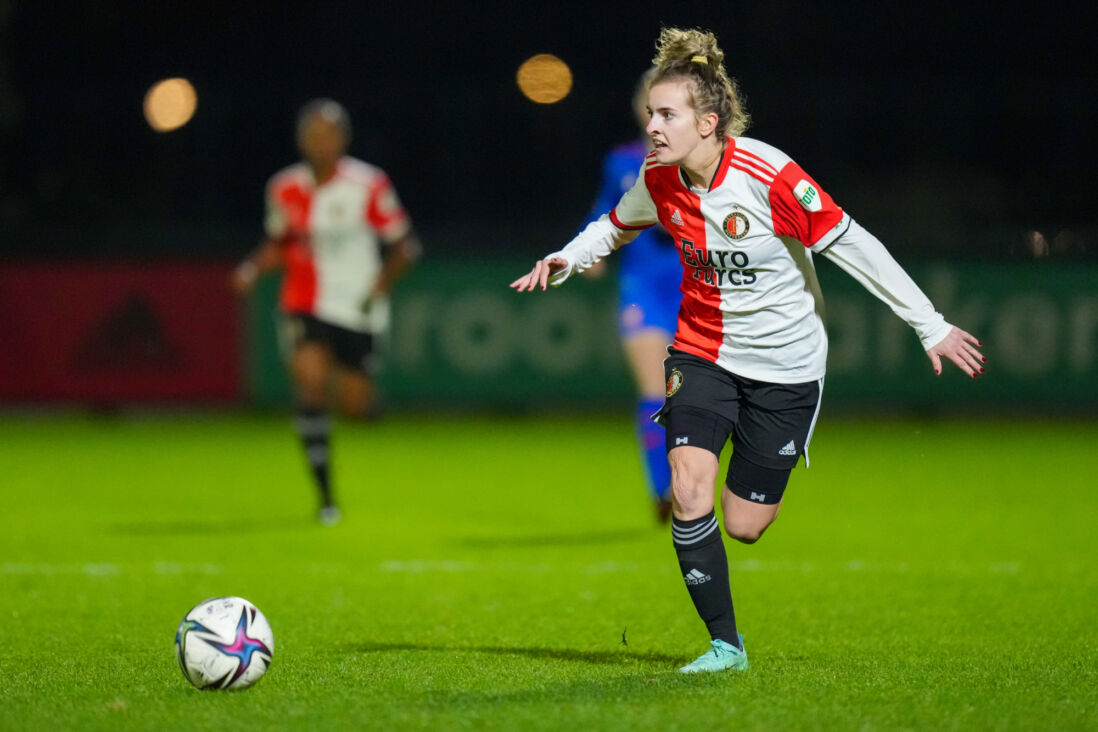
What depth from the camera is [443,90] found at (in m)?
18.5

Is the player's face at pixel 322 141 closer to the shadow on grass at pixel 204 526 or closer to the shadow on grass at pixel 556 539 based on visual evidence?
the shadow on grass at pixel 204 526

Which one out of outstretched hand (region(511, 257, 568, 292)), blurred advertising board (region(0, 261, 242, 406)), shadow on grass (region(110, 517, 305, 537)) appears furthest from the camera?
blurred advertising board (region(0, 261, 242, 406))

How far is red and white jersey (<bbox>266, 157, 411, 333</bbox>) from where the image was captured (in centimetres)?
974

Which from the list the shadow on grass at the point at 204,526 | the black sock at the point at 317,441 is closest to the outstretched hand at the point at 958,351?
the shadow on grass at the point at 204,526

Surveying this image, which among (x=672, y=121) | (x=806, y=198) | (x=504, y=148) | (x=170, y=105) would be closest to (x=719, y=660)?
(x=806, y=198)

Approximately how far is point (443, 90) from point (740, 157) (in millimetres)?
13661

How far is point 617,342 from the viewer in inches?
645

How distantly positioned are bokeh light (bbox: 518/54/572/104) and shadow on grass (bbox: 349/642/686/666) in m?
13.7

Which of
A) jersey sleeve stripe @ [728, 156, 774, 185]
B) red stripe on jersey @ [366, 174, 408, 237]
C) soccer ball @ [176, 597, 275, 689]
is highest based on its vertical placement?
jersey sleeve stripe @ [728, 156, 774, 185]

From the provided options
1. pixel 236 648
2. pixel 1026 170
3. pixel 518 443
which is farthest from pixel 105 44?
pixel 236 648

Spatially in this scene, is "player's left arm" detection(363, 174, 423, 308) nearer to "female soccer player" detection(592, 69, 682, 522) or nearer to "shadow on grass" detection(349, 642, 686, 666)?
"female soccer player" detection(592, 69, 682, 522)

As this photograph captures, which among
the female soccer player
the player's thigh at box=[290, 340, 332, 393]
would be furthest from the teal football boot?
the player's thigh at box=[290, 340, 332, 393]

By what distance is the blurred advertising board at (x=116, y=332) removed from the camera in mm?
16359

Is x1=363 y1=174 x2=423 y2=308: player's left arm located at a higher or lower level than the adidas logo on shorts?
higher
